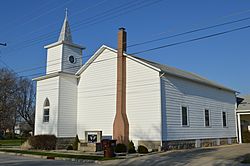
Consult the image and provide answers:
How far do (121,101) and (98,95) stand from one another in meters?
3.89

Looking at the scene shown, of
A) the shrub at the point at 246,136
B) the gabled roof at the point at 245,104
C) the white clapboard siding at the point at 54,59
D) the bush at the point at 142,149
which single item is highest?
the white clapboard siding at the point at 54,59

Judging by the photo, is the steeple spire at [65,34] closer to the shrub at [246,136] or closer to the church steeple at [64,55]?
the church steeple at [64,55]

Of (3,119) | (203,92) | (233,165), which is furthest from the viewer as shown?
(3,119)

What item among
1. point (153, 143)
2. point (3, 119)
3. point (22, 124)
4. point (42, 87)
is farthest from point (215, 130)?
point (22, 124)

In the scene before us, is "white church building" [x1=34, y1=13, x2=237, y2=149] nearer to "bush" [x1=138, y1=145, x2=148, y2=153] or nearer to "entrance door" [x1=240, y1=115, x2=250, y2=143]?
"bush" [x1=138, y1=145, x2=148, y2=153]

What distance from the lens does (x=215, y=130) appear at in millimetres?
31312

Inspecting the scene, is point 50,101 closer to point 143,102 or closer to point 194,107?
point 143,102

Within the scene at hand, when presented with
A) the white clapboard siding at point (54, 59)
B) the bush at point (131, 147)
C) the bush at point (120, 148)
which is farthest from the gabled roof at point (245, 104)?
the white clapboard siding at point (54, 59)

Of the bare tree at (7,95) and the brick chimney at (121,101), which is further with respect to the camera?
the bare tree at (7,95)

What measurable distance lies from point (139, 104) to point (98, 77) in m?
6.00

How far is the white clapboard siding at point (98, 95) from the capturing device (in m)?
28.0

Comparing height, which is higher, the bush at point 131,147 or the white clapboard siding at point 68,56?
the white clapboard siding at point 68,56

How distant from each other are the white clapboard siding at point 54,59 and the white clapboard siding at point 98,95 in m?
2.79

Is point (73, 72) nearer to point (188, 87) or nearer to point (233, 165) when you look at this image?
point (188, 87)
